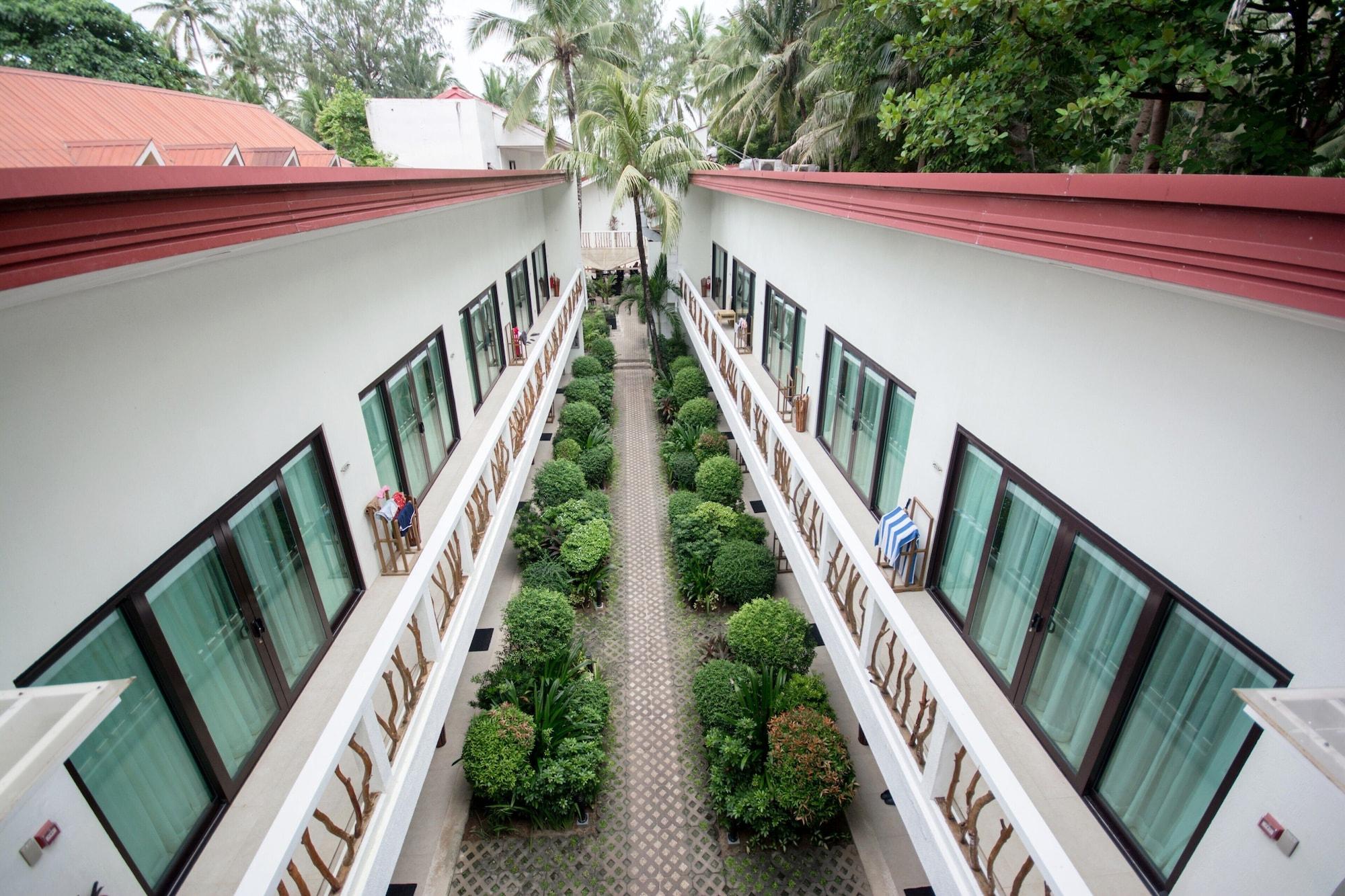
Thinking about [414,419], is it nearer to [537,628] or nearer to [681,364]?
[537,628]

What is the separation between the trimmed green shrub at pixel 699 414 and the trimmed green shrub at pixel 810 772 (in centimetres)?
786

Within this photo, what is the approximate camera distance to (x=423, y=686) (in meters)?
4.96

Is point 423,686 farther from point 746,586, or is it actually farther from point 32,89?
point 32,89

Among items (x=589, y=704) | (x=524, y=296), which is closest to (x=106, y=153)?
(x=589, y=704)

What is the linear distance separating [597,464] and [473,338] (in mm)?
3200

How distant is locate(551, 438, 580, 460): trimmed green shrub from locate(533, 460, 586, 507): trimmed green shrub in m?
1.08

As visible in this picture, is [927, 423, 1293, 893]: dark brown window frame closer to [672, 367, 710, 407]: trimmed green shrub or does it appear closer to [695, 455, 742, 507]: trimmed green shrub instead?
[695, 455, 742, 507]: trimmed green shrub

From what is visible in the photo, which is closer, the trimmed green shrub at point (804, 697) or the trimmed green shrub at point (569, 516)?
the trimmed green shrub at point (804, 697)

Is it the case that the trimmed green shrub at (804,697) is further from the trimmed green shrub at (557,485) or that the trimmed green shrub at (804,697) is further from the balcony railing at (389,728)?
the trimmed green shrub at (557,485)

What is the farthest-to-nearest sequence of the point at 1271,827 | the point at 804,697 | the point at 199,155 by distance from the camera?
the point at 199,155, the point at 804,697, the point at 1271,827

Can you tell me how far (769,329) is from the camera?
11922mm

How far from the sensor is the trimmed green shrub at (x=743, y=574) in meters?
8.52

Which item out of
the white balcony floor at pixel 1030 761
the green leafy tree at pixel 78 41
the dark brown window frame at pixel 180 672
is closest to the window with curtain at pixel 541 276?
the dark brown window frame at pixel 180 672

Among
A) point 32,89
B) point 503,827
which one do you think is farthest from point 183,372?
point 32,89
